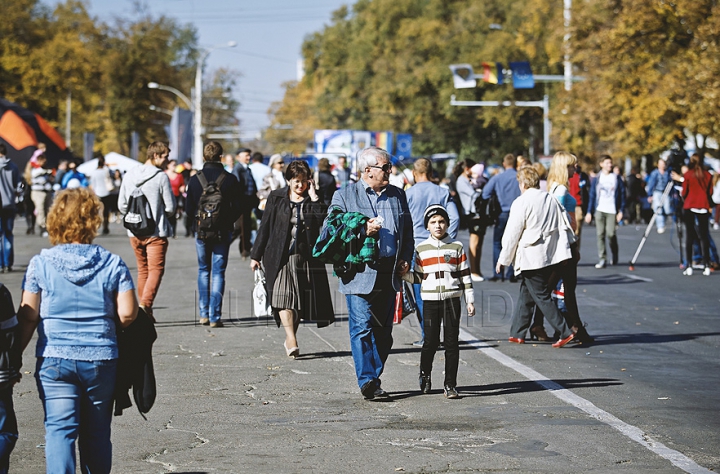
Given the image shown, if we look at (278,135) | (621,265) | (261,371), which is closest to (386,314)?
(261,371)

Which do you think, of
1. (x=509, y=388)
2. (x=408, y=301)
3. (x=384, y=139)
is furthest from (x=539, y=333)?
(x=384, y=139)

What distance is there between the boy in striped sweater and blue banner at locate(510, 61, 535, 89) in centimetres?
3643

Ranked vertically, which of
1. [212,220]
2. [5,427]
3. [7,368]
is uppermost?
[212,220]

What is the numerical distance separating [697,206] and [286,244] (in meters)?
10.5

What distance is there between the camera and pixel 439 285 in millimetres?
8055

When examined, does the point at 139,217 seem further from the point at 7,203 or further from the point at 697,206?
the point at 697,206

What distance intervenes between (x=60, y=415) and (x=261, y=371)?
435cm

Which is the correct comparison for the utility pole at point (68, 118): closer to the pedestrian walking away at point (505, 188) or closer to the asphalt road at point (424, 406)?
the pedestrian walking away at point (505, 188)

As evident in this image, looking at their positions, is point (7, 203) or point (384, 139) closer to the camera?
point (7, 203)

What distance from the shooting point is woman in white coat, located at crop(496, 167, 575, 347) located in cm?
1040

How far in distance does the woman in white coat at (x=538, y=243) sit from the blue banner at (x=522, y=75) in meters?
33.9

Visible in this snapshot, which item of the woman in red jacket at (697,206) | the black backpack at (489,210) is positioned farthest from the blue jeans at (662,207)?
the black backpack at (489,210)

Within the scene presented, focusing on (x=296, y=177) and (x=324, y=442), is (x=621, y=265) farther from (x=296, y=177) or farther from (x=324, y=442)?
(x=324, y=442)

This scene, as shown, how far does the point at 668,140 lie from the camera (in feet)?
130
